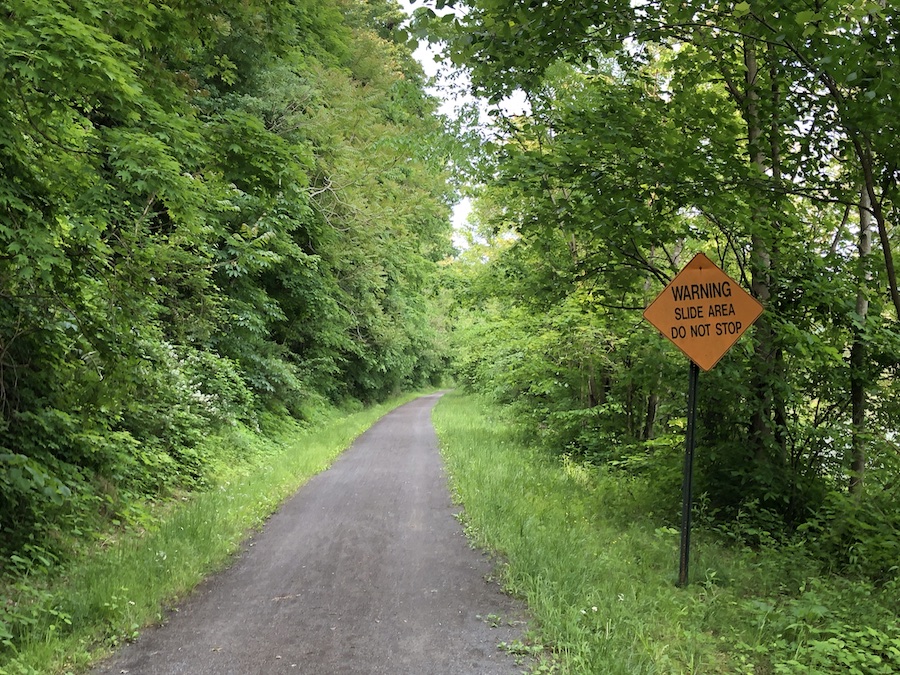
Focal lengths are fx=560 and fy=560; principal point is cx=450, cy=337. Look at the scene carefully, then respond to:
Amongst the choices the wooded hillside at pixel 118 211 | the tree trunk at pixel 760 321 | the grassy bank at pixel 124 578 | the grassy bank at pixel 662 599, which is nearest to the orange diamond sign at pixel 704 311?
the tree trunk at pixel 760 321

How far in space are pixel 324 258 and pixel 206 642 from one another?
45.6 feet

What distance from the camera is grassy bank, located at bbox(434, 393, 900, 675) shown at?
11.4 ft

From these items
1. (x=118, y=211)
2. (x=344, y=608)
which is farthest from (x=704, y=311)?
(x=118, y=211)

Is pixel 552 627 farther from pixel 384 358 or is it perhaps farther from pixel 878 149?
pixel 384 358

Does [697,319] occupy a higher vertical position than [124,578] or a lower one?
higher

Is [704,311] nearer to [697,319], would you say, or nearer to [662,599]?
[697,319]

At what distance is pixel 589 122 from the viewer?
225 inches

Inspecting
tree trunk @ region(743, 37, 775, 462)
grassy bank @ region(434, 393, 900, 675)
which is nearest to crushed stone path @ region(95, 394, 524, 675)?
grassy bank @ region(434, 393, 900, 675)

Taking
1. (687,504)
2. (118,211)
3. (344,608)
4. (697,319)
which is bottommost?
(344,608)

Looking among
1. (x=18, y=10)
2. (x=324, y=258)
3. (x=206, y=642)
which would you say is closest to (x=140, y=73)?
(x=18, y=10)

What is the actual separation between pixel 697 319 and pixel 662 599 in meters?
2.32

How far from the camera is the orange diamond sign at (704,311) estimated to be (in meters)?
4.71

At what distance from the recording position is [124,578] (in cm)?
455

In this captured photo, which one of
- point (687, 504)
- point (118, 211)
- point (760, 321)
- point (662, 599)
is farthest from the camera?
point (760, 321)
